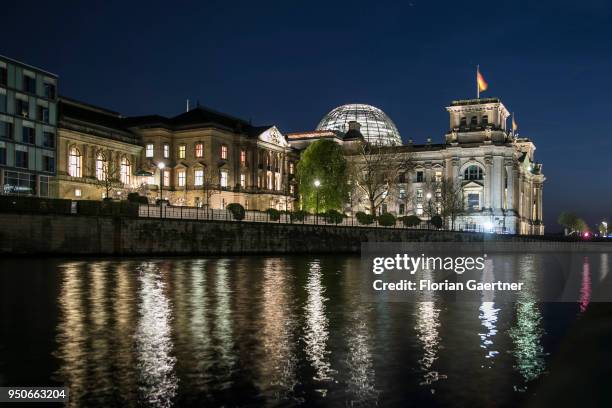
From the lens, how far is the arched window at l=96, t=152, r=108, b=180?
86250 mm

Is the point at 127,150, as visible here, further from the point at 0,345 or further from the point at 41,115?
the point at 0,345

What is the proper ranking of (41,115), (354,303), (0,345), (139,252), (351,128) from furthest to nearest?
1. (351,128)
2. (41,115)
3. (139,252)
4. (354,303)
5. (0,345)

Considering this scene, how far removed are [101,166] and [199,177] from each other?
16.0m

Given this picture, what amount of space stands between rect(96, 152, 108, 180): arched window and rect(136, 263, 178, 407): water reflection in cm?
6756

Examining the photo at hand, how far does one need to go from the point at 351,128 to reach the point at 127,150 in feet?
238

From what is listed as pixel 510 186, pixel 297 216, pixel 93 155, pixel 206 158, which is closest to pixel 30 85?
pixel 93 155

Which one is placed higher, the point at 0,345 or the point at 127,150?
the point at 127,150

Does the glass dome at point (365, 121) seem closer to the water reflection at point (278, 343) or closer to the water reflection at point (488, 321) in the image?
the water reflection at point (488, 321)

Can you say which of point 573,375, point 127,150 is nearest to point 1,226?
point 573,375

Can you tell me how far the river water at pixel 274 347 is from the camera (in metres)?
9.50

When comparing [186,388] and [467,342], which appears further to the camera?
[467,342]

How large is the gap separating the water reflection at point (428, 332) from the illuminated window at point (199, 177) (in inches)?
3060

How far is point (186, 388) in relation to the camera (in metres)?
9.66

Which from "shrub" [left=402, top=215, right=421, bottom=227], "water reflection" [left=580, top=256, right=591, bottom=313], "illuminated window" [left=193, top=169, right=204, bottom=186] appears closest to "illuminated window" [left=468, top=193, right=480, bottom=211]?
"shrub" [left=402, top=215, right=421, bottom=227]
